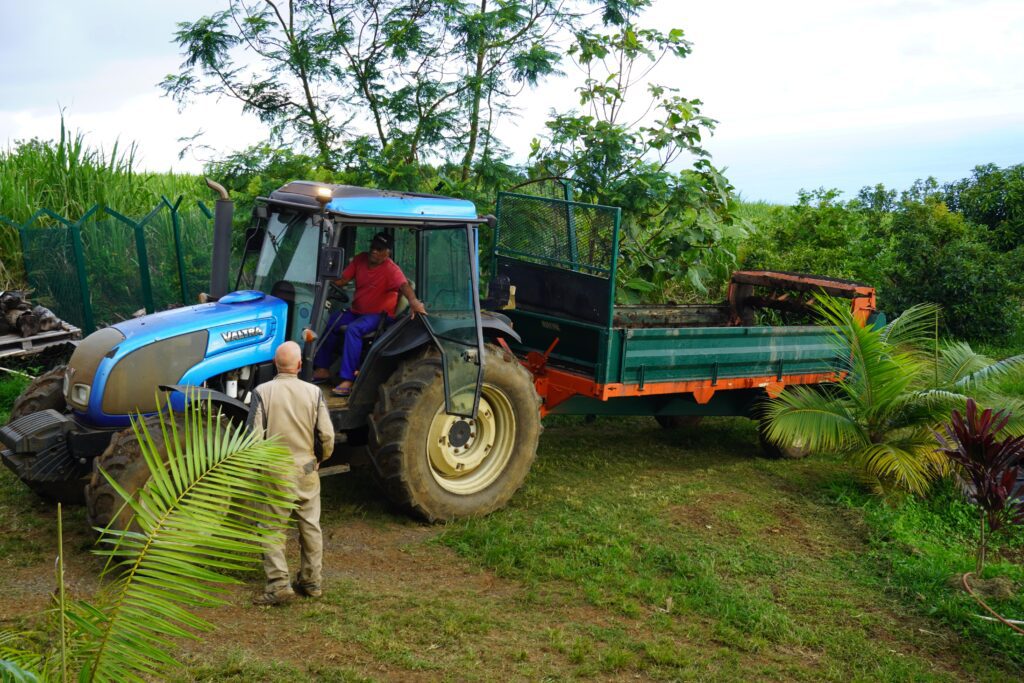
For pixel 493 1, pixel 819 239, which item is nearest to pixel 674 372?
pixel 493 1

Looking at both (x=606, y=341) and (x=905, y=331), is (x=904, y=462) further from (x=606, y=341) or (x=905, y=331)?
(x=606, y=341)

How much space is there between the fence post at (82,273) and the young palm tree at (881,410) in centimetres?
799

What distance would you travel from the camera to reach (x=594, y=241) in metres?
8.55

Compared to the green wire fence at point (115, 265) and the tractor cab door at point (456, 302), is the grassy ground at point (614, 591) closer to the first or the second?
the tractor cab door at point (456, 302)

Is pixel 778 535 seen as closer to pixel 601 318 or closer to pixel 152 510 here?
pixel 601 318

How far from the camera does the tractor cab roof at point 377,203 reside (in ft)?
22.2

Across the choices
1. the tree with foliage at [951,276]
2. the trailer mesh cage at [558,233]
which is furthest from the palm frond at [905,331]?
the tree with foliage at [951,276]

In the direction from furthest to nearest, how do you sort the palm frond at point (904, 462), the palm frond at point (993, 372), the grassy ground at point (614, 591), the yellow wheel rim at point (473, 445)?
the palm frond at point (993, 372) → the palm frond at point (904, 462) → the yellow wheel rim at point (473, 445) → the grassy ground at point (614, 591)

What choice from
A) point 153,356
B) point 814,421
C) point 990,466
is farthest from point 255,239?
point 990,466

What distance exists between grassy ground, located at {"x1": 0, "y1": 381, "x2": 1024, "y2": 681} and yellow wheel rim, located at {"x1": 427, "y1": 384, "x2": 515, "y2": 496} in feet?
1.15

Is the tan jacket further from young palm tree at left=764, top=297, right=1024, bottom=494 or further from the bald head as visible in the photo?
young palm tree at left=764, top=297, right=1024, bottom=494

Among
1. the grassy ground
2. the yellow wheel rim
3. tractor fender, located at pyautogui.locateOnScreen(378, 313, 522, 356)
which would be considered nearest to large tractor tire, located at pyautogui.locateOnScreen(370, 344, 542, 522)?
the yellow wheel rim

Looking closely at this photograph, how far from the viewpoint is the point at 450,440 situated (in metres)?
7.35

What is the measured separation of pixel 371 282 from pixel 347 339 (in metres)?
0.45
